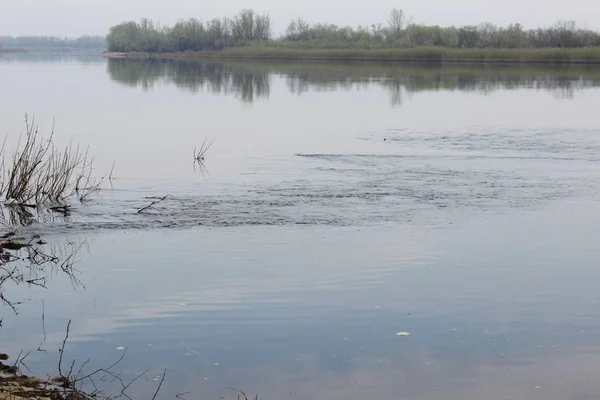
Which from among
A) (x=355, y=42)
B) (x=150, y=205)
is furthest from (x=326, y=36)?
(x=150, y=205)

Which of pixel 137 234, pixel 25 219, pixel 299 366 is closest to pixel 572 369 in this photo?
pixel 299 366

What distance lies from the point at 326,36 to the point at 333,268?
101 meters

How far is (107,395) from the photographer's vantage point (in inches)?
238

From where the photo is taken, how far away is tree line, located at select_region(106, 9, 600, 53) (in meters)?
84.4

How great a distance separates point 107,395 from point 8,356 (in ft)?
3.68

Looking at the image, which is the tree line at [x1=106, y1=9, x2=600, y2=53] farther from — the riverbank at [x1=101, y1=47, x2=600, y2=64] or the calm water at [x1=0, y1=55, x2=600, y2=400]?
the calm water at [x1=0, y1=55, x2=600, y2=400]

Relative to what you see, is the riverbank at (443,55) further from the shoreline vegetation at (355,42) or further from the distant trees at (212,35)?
the distant trees at (212,35)

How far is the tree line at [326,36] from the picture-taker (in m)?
84.4

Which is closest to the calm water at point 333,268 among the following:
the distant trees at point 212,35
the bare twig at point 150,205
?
the bare twig at point 150,205

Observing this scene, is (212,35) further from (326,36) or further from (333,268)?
(333,268)

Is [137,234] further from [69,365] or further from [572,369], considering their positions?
[572,369]

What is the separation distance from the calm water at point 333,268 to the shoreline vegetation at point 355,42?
184ft

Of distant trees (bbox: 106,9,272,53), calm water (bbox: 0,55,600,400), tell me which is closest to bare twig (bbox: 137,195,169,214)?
calm water (bbox: 0,55,600,400)

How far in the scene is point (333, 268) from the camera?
30.6 feet
